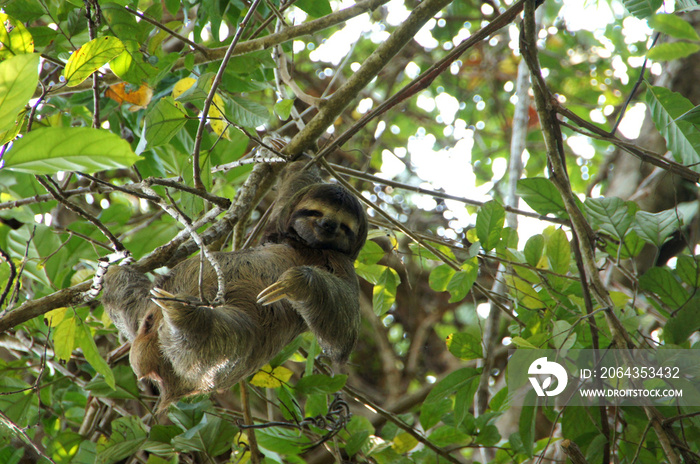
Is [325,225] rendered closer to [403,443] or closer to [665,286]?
[403,443]

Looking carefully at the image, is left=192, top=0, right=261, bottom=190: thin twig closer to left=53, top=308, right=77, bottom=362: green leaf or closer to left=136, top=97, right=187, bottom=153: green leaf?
left=136, top=97, right=187, bottom=153: green leaf

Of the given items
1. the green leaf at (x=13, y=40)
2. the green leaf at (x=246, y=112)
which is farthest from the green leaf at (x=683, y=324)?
the green leaf at (x=13, y=40)

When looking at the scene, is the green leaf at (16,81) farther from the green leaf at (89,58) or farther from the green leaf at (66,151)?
the green leaf at (89,58)

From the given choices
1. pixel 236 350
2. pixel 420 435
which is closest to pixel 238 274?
pixel 236 350

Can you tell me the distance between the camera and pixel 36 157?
1675 mm

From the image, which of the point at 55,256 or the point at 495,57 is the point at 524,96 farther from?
the point at 55,256

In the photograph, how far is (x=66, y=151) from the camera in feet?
5.48

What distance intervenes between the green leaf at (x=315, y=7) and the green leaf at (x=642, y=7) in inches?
72.7

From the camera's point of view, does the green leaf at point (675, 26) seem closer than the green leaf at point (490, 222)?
Yes

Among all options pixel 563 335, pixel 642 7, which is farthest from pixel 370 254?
pixel 642 7

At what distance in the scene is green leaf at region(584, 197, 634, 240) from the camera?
352cm

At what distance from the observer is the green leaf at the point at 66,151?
65.4 inches

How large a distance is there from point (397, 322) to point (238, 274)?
625 centimetres

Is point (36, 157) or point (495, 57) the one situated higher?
point (495, 57)
